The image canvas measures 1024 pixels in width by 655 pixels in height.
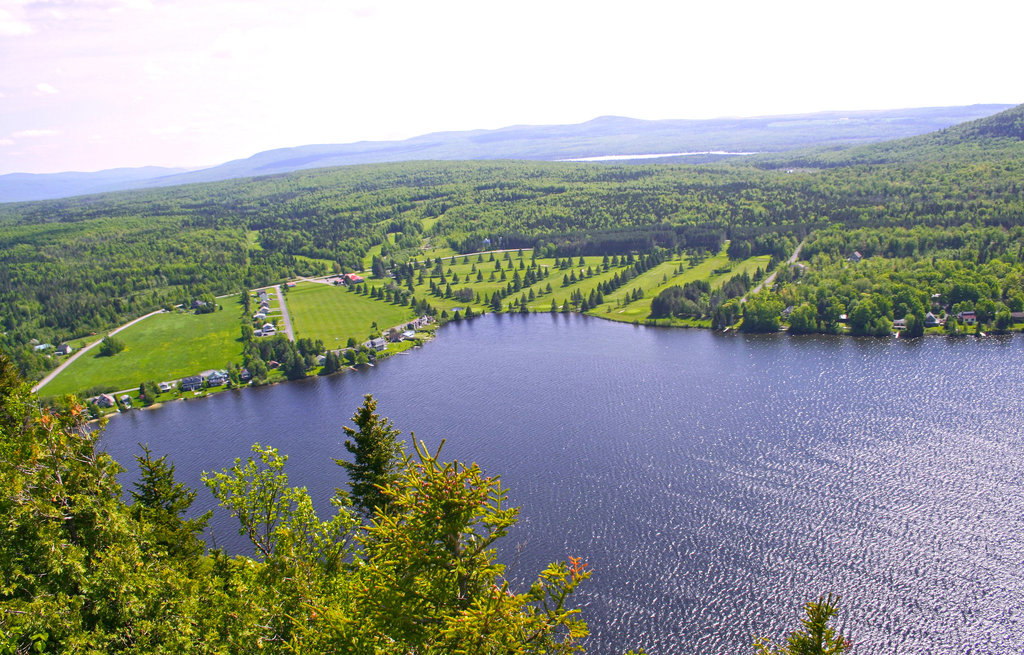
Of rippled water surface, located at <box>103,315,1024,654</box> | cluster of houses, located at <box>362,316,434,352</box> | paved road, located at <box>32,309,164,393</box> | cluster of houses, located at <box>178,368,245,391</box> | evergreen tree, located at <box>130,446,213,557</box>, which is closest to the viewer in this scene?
evergreen tree, located at <box>130,446,213,557</box>

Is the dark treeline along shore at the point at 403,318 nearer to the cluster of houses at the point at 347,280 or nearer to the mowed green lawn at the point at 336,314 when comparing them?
the mowed green lawn at the point at 336,314

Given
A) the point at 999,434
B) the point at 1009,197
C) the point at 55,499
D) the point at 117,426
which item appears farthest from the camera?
the point at 1009,197

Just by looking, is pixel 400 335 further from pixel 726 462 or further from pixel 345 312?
pixel 726 462

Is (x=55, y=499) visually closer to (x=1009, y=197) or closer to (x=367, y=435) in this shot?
(x=367, y=435)

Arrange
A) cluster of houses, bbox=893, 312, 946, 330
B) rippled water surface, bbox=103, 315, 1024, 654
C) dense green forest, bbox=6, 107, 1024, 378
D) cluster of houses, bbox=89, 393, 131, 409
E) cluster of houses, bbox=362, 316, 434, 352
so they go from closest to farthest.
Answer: rippled water surface, bbox=103, 315, 1024, 654
cluster of houses, bbox=89, 393, 131, 409
cluster of houses, bbox=893, 312, 946, 330
cluster of houses, bbox=362, 316, 434, 352
dense green forest, bbox=6, 107, 1024, 378

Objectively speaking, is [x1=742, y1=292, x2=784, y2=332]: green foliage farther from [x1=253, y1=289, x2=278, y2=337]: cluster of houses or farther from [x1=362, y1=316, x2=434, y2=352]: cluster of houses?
[x1=253, y1=289, x2=278, y2=337]: cluster of houses

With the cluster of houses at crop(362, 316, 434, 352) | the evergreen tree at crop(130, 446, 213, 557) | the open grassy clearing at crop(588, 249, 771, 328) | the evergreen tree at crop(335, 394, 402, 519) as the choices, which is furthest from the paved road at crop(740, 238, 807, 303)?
the evergreen tree at crop(130, 446, 213, 557)

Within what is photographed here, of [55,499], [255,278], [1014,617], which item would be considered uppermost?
[55,499]

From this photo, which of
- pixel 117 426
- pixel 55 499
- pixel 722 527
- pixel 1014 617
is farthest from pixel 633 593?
pixel 117 426
